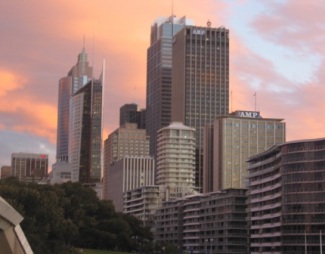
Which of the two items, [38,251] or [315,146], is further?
[315,146]

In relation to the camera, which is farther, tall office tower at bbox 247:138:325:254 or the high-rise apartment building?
the high-rise apartment building

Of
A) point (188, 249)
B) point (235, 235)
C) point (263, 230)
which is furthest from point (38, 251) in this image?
point (188, 249)

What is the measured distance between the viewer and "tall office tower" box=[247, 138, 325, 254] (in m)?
132

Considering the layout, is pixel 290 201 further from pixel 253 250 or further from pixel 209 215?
pixel 209 215

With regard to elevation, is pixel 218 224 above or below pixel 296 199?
below

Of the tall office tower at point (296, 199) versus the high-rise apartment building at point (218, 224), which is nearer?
the tall office tower at point (296, 199)

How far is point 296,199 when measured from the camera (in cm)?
13512

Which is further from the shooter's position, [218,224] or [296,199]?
[218,224]

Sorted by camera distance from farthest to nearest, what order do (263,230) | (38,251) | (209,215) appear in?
1. (209,215)
2. (263,230)
3. (38,251)

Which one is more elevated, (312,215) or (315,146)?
(315,146)

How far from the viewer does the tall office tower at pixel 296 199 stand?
132375mm

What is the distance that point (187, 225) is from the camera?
198 m

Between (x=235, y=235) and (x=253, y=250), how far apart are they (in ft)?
45.1

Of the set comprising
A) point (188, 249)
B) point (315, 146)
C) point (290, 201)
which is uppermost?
point (315, 146)
